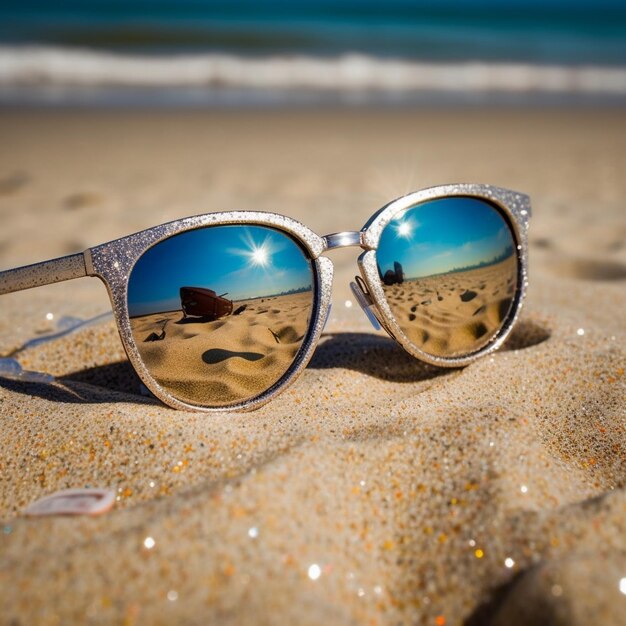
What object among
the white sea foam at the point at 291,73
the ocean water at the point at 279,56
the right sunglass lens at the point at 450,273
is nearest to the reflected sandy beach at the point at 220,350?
the right sunglass lens at the point at 450,273

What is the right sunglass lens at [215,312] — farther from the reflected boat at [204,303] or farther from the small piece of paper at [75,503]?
the small piece of paper at [75,503]

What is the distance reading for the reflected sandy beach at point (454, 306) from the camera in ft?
5.65

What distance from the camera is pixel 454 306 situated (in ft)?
5.83

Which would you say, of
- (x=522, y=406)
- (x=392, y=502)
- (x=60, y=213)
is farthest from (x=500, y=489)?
(x=60, y=213)

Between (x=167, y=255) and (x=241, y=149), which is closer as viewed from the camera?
(x=167, y=255)

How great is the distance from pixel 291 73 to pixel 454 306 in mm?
9750

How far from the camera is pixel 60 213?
12.3 ft

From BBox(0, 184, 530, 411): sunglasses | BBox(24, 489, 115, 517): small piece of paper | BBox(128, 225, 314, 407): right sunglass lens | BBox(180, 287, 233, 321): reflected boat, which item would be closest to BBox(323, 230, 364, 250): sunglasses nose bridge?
BBox(0, 184, 530, 411): sunglasses

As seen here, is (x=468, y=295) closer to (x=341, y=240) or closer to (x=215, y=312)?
(x=341, y=240)

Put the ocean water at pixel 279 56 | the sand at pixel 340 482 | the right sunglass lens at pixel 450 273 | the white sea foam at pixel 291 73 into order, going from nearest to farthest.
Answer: the sand at pixel 340 482
the right sunglass lens at pixel 450 273
the ocean water at pixel 279 56
the white sea foam at pixel 291 73

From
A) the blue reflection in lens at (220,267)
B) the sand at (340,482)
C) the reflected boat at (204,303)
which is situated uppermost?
the blue reflection in lens at (220,267)

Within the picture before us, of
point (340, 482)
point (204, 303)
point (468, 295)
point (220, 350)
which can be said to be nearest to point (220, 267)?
point (204, 303)

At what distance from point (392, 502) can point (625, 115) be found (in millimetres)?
7871

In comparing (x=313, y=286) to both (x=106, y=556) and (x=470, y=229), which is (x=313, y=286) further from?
(x=106, y=556)
